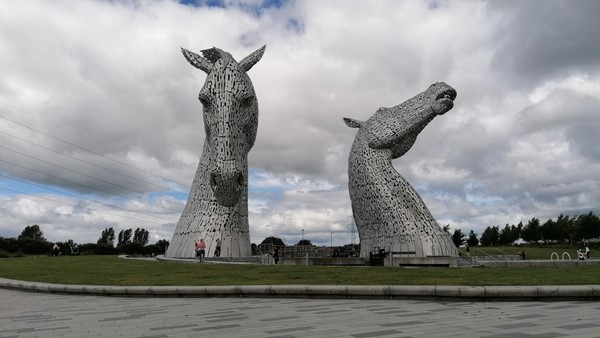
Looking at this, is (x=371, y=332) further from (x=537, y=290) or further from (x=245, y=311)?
(x=537, y=290)

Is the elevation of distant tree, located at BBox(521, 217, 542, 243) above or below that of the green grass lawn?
above

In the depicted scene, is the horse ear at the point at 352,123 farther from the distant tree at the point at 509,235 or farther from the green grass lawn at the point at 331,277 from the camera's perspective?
the distant tree at the point at 509,235

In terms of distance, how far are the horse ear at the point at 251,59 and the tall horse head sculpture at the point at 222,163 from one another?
6cm

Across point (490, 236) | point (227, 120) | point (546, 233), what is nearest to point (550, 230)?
point (546, 233)

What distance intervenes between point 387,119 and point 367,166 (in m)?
2.98

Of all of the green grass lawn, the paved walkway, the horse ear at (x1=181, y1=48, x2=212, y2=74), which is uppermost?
the horse ear at (x1=181, y1=48, x2=212, y2=74)

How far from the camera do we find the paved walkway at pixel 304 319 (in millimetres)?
5852

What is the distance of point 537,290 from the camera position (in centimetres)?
812

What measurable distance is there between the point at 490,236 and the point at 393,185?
77292 mm

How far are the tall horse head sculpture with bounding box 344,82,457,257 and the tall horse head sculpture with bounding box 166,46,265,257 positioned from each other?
21.3 feet

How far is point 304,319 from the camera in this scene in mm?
6977

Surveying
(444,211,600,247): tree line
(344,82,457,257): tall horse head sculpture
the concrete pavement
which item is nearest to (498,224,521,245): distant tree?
(444,211,600,247): tree line

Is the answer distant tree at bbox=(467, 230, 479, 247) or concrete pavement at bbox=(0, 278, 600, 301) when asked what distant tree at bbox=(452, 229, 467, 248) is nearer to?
distant tree at bbox=(467, 230, 479, 247)

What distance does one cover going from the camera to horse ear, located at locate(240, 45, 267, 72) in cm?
2788
